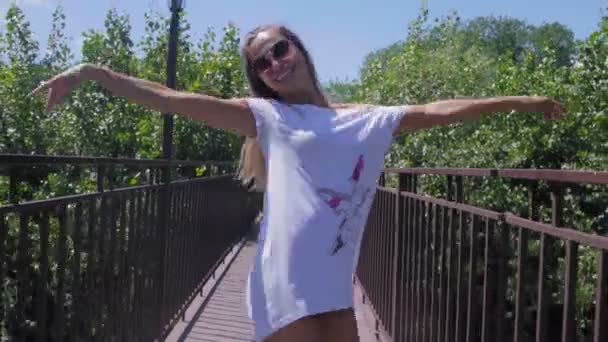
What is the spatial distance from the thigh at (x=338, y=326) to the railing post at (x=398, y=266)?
6.36ft

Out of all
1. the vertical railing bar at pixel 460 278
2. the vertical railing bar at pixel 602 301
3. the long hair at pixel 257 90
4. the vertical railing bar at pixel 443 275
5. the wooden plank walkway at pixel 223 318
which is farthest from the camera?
the wooden plank walkway at pixel 223 318

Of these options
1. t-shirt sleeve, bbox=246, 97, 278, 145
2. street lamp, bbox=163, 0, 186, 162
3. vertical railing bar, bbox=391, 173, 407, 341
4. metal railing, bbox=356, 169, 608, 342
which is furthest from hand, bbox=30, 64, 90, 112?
street lamp, bbox=163, 0, 186, 162

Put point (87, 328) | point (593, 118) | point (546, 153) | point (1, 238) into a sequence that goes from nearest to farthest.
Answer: point (1, 238) < point (87, 328) < point (593, 118) < point (546, 153)

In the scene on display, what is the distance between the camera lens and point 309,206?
1747 mm

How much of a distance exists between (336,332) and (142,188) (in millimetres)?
1931

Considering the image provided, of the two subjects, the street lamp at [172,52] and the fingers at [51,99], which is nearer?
the fingers at [51,99]

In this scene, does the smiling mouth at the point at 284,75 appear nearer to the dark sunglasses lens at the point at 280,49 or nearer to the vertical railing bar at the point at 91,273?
the dark sunglasses lens at the point at 280,49

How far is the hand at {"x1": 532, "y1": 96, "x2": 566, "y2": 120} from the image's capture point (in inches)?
81.8

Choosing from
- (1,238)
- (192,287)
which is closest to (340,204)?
(1,238)

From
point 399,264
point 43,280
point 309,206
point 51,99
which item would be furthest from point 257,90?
point 399,264

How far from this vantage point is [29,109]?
12016 mm

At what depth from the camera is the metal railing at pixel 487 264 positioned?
1561 mm

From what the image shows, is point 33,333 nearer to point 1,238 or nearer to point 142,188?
point 1,238

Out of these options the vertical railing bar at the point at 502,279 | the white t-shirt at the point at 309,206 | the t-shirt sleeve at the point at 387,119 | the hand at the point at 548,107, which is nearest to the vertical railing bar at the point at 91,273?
the white t-shirt at the point at 309,206
